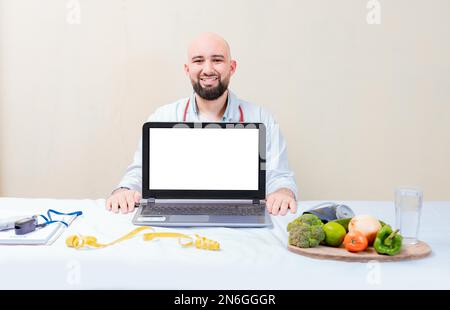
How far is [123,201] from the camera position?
78.0 inches

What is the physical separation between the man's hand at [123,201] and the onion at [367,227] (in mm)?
752

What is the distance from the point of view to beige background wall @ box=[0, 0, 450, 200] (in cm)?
336

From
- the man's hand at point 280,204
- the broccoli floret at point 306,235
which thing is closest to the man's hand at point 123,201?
the man's hand at point 280,204

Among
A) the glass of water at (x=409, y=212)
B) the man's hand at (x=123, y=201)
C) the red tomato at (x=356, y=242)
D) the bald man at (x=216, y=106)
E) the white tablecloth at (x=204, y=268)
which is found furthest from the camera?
the bald man at (x=216, y=106)

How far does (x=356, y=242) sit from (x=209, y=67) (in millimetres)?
1407

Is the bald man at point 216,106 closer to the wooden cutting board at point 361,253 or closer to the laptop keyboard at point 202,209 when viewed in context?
the laptop keyboard at point 202,209

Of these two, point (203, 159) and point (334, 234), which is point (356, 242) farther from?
point (203, 159)

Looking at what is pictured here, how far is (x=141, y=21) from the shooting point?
3361mm

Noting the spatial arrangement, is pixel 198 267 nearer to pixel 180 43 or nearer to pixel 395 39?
pixel 180 43

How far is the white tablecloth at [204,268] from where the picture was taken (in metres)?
1.30

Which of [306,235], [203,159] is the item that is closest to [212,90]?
[203,159]

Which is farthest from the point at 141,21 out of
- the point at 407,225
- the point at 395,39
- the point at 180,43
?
the point at 407,225

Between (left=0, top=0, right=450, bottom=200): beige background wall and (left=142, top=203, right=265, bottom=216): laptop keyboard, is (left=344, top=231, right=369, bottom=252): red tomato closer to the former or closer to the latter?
(left=142, top=203, right=265, bottom=216): laptop keyboard

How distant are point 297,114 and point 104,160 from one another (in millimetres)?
1101
